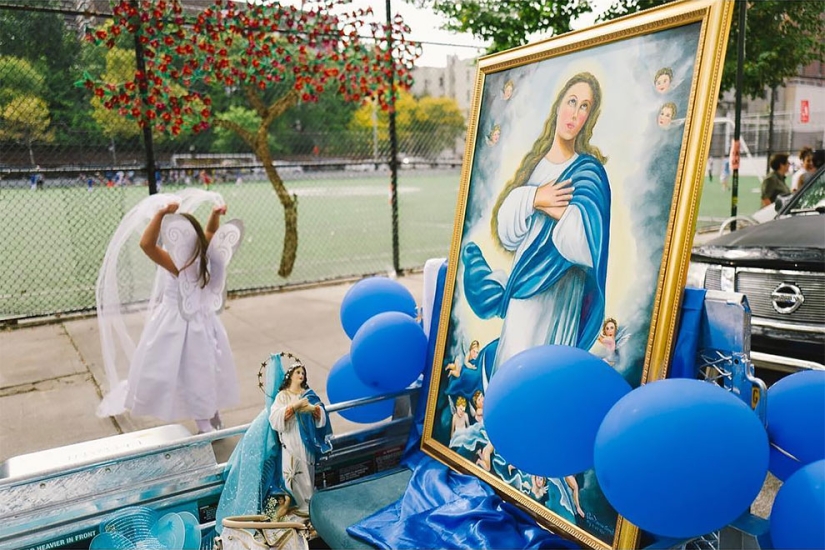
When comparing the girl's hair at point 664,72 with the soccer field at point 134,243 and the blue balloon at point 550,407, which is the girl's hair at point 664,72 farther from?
the soccer field at point 134,243

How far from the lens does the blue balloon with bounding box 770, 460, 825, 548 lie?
1585mm

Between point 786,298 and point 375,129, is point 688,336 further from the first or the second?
point 375,129

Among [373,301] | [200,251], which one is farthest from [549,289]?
[200,251]

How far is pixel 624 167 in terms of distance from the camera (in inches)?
83.8

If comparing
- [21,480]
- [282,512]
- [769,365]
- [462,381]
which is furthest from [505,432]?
[769,365]

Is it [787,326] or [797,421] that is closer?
[797,421]

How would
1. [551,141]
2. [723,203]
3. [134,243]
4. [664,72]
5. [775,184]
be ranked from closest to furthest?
[664,72] → [551,141] → [134,243] → [775,184] → [723,203]

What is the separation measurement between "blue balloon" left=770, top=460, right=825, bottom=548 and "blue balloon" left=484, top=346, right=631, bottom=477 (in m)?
0.49

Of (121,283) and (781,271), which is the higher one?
(781,271)

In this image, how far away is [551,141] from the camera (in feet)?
7.97

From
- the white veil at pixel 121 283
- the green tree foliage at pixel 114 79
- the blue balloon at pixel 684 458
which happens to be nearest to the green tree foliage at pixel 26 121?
the green tree foliage at pixel 114 79

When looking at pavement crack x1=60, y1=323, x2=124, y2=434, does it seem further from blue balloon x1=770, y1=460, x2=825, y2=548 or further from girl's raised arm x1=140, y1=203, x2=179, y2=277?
blue balloon x1=770, y1=460, x2=825, y2=548

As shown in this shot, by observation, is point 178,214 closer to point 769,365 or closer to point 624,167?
point 624,167

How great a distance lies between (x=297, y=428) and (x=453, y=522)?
70 centimetres
